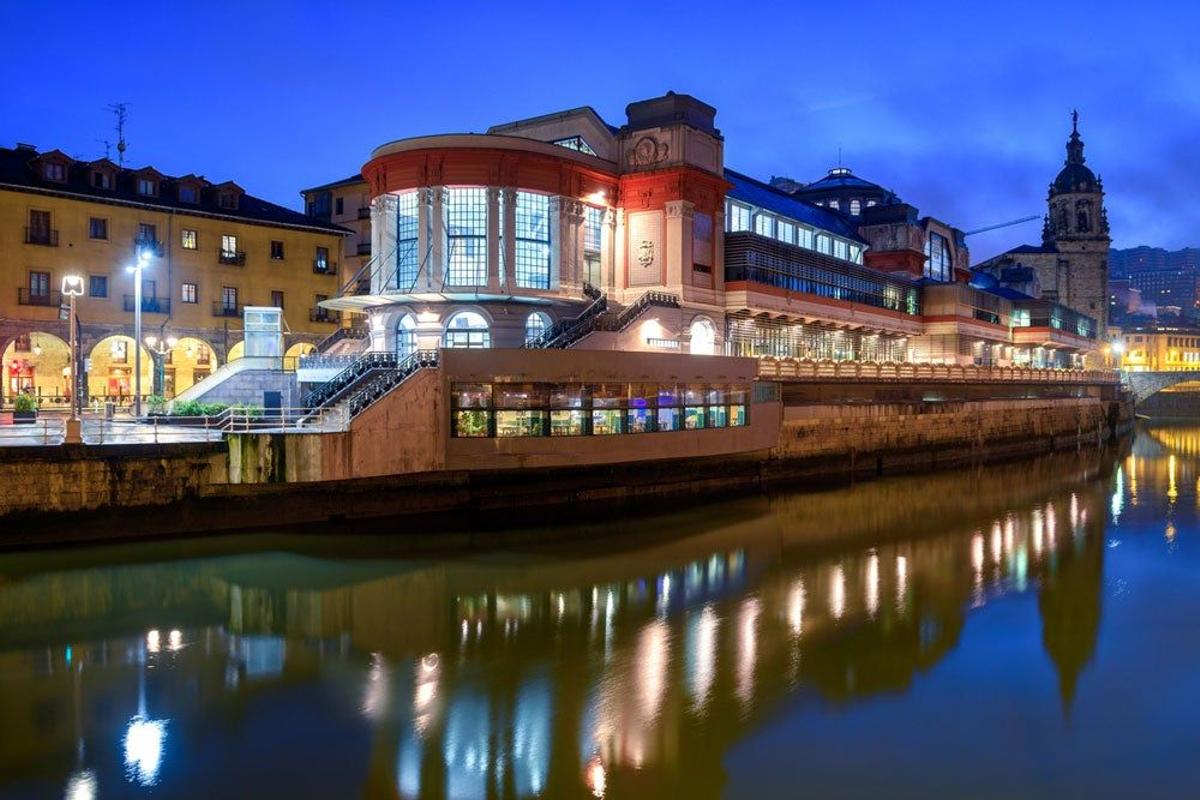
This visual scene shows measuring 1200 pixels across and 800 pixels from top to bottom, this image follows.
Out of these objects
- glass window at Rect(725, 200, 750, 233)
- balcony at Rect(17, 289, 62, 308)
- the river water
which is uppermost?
glass window at Rect(725, 200, 750, 233)

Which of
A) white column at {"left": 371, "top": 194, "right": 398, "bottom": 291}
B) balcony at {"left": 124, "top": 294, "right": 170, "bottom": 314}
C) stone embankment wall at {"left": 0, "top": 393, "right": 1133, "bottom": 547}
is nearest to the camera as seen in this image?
stone embankment wall at {"left": 0, "top": 393, "right": 1133, "bottom": 547}

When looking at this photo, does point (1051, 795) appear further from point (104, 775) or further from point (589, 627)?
point (104, 775)

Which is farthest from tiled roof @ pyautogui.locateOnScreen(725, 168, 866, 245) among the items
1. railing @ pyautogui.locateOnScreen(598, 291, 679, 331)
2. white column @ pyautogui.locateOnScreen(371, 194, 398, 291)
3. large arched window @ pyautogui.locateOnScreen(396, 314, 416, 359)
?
large arched window @ pyautogui.locateOnScreen(396, 314, 416, 359)

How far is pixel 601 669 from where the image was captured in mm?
18766

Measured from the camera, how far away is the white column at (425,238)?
42.9 meters

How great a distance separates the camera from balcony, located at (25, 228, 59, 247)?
48.6 meters

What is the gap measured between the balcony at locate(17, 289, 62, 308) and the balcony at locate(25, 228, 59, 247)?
2735 mm

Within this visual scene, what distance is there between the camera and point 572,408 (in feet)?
113

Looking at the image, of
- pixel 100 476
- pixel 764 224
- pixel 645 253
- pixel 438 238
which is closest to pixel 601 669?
pixel 100 476

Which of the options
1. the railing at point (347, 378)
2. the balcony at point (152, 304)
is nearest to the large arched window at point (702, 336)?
the railing at point (347, 378)

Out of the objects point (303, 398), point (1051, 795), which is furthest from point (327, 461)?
point (1051, 795)

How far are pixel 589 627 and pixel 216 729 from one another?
30.1ft

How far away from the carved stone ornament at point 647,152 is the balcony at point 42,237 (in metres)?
33.6

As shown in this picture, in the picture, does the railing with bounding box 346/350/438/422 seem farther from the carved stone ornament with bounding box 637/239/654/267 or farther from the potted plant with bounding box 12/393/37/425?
the carved stone ornament with bounding box 637/239/654/267
